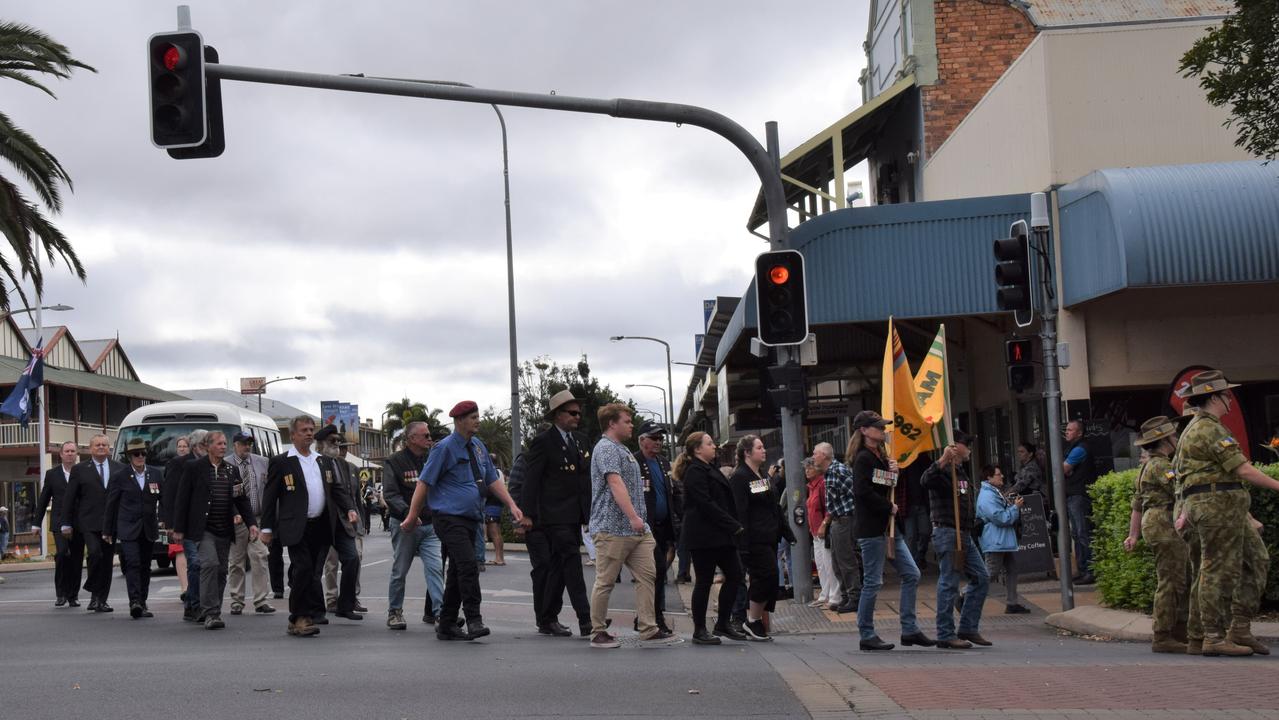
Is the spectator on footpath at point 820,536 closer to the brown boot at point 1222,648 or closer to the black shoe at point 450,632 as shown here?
the black shoe at point 450,632

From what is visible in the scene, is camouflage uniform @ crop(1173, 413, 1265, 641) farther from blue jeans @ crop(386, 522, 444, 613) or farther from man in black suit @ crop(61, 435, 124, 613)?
man in black suit @ crop(61, 435, 124, 613)

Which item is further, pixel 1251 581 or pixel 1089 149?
pixel 1089 149

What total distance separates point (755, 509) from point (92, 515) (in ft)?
25.2

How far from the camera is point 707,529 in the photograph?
1108cm

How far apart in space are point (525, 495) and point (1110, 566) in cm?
522

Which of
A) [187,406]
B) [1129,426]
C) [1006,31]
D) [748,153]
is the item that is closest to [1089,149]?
[1129,426]

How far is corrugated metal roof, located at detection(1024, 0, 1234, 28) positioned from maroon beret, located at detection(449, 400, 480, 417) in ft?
55.6

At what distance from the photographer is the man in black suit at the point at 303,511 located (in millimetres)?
12125

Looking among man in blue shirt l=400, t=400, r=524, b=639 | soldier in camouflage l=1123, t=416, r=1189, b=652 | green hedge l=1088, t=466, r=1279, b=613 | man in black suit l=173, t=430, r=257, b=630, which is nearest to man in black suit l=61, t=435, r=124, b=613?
man in black suit l=173, t=430, r=257, b=630

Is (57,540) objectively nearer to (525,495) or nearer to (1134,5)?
(525,495)

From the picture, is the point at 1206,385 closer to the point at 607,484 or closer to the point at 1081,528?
the point at 607,484

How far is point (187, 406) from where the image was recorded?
82.2 feet

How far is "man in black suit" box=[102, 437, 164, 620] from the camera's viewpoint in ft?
48.4

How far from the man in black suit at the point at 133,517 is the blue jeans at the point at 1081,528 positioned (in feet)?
32.0
